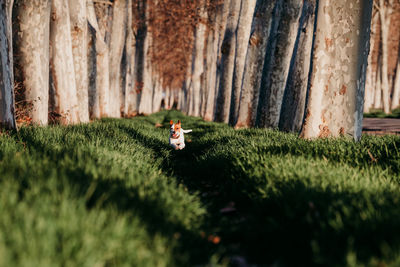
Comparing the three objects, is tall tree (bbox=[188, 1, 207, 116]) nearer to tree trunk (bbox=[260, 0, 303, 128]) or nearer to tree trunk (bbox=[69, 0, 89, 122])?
tree trunk (bbox=[260, 0, 303, 128])

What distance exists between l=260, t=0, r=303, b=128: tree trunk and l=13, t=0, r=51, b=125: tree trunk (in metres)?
5.23

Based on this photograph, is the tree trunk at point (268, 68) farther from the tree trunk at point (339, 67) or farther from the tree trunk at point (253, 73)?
the tree trunk at point (339, 67)

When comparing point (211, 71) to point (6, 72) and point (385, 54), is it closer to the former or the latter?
point (385, 54)

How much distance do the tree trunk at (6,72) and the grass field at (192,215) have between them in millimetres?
657

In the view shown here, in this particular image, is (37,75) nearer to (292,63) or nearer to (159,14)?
(292,63)

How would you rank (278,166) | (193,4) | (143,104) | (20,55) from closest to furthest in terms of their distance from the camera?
(278,166), (20,55), (193,4), (143,104)

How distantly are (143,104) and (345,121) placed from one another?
66.2 ft

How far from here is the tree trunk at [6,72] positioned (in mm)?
4152

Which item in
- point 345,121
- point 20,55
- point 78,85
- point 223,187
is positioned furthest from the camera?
point 78,85

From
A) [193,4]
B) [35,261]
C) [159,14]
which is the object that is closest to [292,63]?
[35,261]

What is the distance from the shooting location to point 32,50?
5934mm

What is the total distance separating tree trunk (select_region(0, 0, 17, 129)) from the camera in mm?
4152

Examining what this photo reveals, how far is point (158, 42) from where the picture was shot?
98.4 feet

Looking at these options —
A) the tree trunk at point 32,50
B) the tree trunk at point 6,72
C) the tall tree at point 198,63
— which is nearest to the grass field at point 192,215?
the tree trunk at point 6,72
